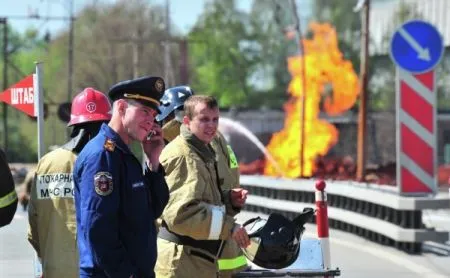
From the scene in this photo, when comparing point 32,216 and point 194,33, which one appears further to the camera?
point 194,33

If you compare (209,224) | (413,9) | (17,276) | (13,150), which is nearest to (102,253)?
(209,224)

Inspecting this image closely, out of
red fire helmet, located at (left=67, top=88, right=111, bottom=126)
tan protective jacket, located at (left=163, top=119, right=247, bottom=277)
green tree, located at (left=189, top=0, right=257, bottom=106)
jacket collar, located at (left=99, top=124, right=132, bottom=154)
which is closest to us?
jacket collar, located at (left=99, top=124, right=132, bottom=154)

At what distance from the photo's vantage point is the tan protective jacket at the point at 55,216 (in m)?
6.29

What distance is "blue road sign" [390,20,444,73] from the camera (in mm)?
13352

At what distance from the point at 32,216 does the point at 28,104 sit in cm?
216

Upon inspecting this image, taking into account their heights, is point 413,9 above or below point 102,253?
above

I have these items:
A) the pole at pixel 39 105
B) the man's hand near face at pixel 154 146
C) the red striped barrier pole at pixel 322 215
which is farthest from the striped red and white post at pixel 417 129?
the man's hand near face at pixel 154 146

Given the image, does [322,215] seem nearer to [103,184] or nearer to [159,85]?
[159,85]

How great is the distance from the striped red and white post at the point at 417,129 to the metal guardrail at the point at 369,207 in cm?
29

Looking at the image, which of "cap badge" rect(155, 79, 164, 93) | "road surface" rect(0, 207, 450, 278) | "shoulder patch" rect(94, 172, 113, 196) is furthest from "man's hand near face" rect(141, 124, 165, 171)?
"road surface" rect(0, 207, 450, 278)

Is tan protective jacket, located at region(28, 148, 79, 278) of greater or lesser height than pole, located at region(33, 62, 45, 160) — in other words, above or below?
below

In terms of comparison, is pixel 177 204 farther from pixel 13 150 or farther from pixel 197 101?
pixel 13 150

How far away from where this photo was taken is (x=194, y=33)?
82.8 m

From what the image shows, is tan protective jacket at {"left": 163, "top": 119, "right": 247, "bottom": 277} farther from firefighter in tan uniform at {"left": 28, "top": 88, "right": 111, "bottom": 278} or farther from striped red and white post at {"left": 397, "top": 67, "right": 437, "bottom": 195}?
striped red and white post at {"left": 397, "top": 67, "right": 437, "bottom": 195}
